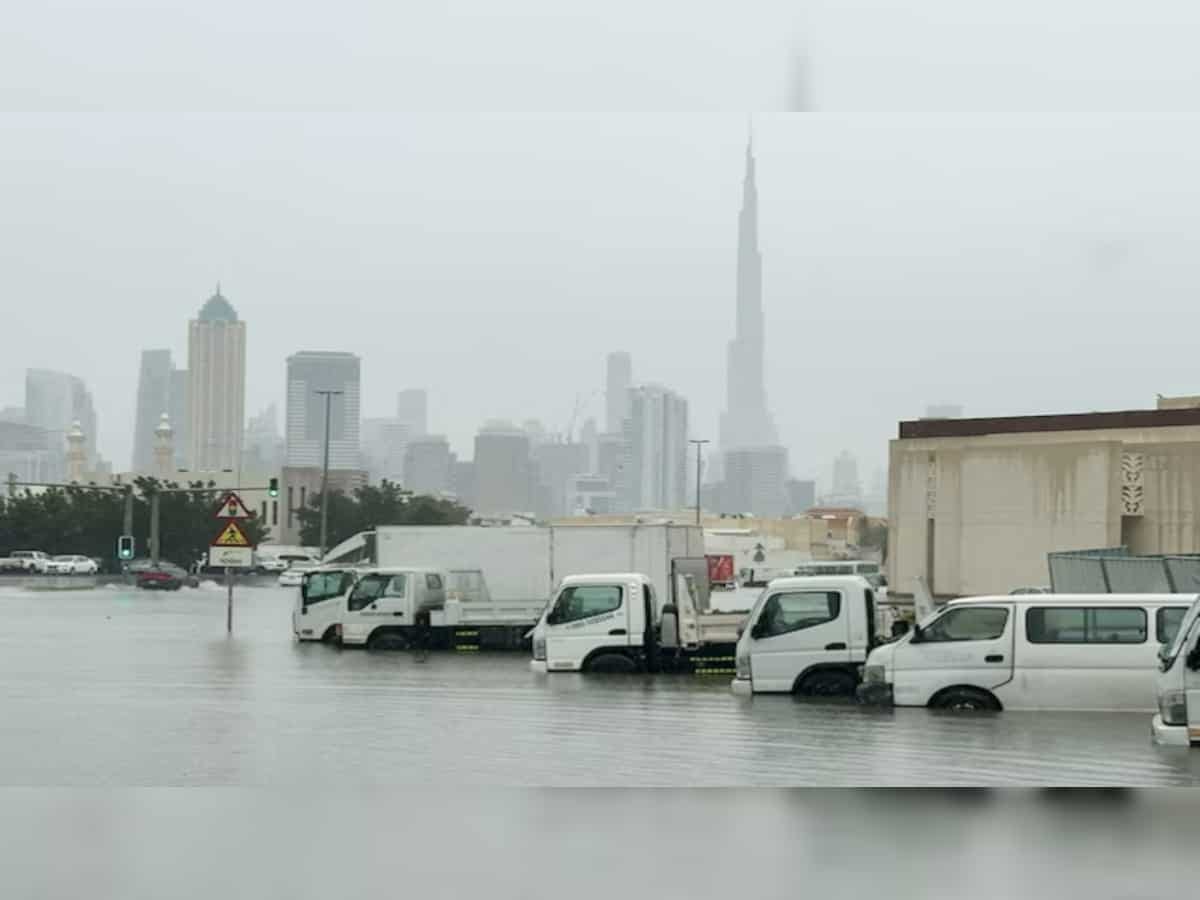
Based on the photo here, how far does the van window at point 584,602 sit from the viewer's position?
2405 centimetres

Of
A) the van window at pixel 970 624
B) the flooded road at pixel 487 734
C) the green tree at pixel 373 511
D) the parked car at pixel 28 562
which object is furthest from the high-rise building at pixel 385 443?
the parked car at pixel 28 562

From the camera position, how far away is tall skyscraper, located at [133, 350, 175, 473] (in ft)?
67.8

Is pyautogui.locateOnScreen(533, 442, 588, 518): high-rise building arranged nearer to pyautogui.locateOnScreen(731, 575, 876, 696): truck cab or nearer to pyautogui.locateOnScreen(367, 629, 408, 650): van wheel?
pyautogui.locateOnScreen(367, 629, 408, 650): van wheel

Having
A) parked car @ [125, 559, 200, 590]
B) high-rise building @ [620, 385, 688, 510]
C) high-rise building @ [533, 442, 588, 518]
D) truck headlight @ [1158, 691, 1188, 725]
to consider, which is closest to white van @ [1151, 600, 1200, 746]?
truck headlight @ [1158, 691, 1188, 725]

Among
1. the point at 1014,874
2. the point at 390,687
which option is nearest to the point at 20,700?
the point at 390,687

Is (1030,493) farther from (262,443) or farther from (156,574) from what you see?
(156,574)

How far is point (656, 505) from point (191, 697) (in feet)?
69.2

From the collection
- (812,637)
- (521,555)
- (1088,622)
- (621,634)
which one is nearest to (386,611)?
(521,555)

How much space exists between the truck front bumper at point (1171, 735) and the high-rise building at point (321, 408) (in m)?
10.1

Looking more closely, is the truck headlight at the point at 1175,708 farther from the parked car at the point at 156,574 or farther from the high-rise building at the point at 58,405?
the parked car at the point at 156,574

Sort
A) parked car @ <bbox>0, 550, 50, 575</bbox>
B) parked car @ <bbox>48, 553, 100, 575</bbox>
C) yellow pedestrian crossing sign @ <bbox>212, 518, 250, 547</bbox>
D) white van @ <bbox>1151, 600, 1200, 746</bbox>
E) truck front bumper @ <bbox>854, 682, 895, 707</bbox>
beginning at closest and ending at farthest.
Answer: white van @ <bbox>1151, 600, 1200, 746</bbox>, truck front bumper @ <bbox>854, 682, 895, 707</bbox>, yellow pedestrian crossing sign @ <bbox>212, 518, 250, 547</bbox>, parked car @ <bbox>48, 553, 100, 575</bbox>, parked car @ <bbox>0, 550, 50, 575</bbox>

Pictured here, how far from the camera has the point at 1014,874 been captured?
7660 mm

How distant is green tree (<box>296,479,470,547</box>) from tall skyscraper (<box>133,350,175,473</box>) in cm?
2196

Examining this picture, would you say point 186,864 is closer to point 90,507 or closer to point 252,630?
point 252,630
